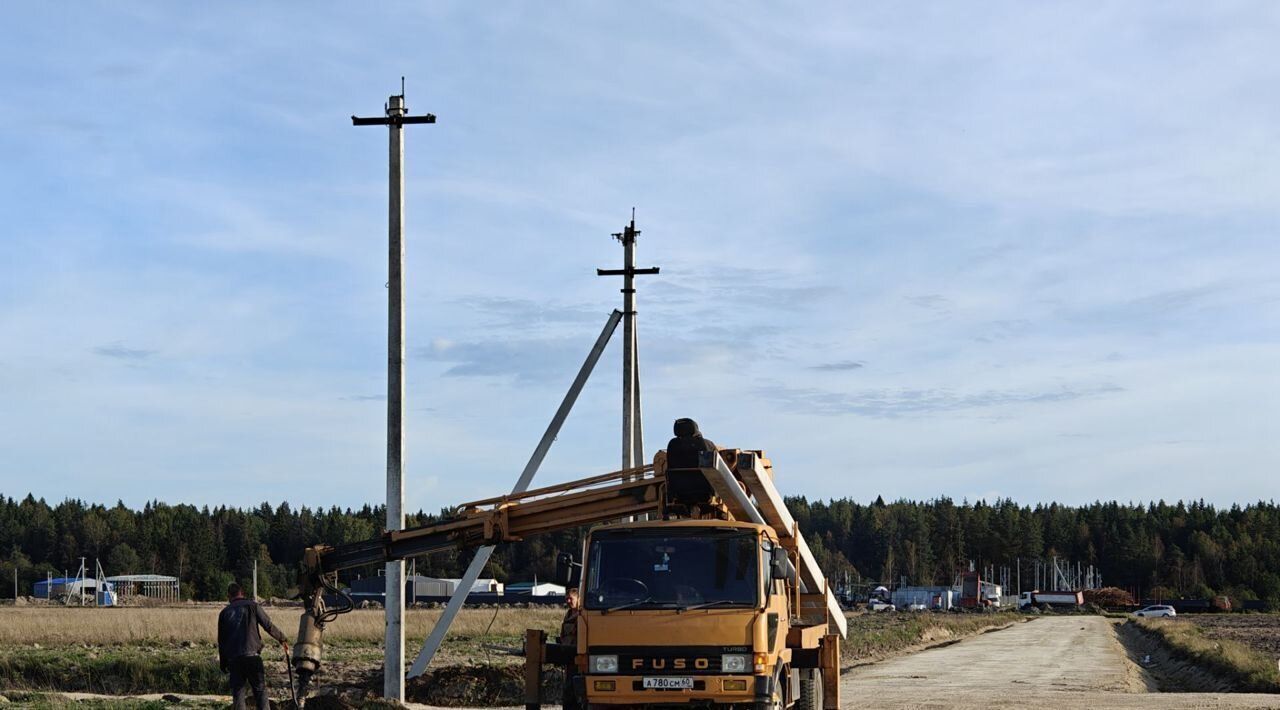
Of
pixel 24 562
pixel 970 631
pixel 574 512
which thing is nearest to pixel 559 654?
pixel 574 512

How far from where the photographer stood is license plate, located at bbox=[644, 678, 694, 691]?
1459cm

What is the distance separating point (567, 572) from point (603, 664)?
1.46 meters

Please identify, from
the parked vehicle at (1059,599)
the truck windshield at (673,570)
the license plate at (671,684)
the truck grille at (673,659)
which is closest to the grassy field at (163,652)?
the truck windshield at (673,570)

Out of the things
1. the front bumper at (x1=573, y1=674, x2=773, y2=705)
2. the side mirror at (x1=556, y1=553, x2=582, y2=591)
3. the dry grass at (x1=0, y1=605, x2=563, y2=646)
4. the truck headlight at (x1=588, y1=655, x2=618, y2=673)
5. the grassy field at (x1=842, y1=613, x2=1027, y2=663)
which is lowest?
the grassy field at (x1=842, y1=613, x2=1027, y2=663)

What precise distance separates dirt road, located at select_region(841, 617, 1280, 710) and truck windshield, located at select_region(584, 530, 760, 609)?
9403 mm

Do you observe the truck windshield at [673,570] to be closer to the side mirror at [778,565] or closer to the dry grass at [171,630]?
the side mirror at [778,565]

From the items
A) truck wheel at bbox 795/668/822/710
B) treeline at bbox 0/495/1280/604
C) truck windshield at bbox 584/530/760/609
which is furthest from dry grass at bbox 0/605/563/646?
treeline at bbox 0/495/1280/604

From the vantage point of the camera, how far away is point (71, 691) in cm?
2755

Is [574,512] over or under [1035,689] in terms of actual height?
over

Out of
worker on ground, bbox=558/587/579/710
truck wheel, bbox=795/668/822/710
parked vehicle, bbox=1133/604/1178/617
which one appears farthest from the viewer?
parked vehicle, bbox=1133/604/1178/617

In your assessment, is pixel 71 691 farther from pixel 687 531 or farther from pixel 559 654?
pixel 687 531

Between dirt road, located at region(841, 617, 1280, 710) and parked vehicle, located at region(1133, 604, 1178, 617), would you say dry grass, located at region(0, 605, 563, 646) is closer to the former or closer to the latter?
dirt road, located at region(841, 617, 1280, 710)

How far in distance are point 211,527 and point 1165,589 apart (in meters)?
116

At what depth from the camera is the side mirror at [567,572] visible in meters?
15.8
